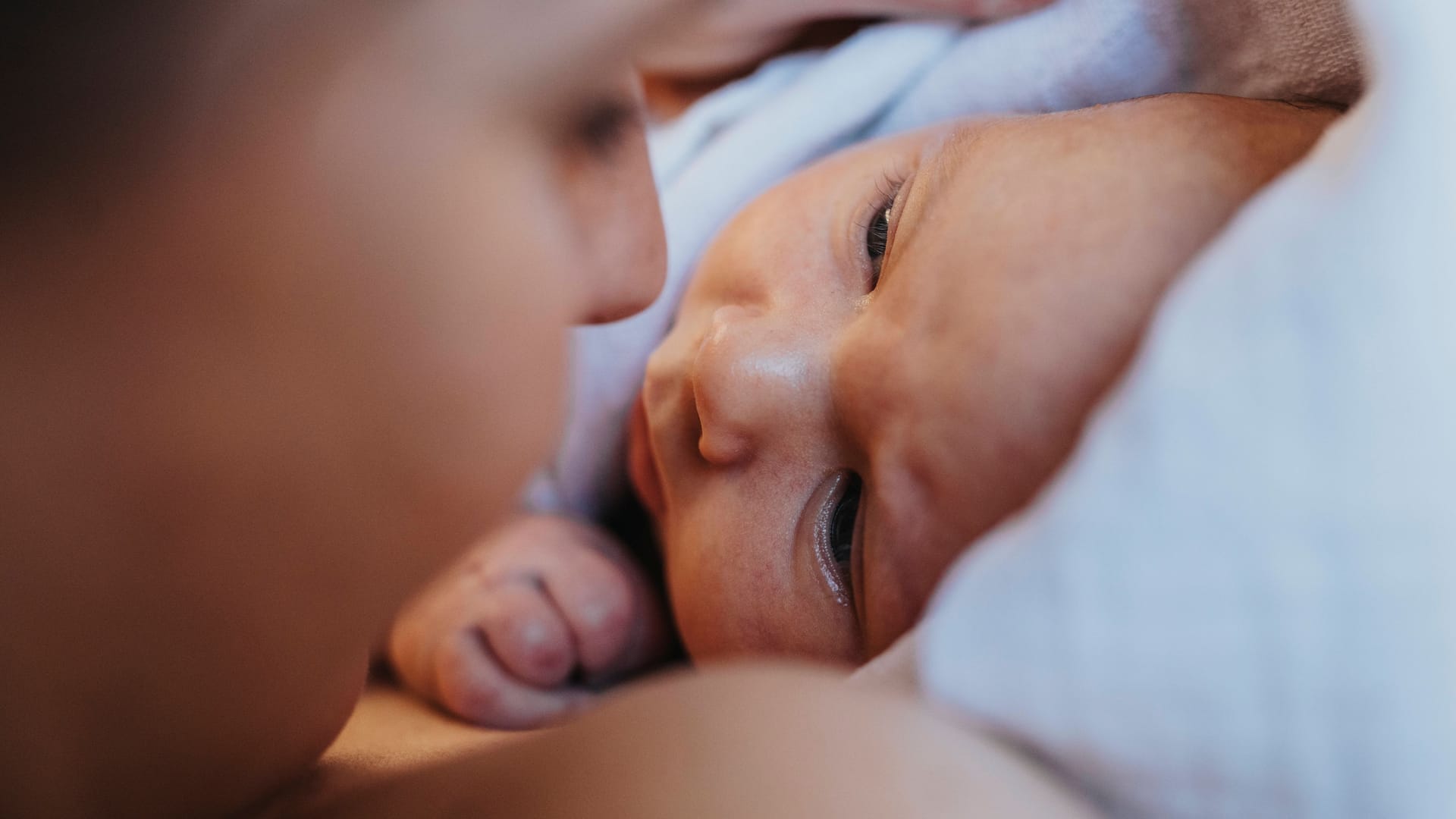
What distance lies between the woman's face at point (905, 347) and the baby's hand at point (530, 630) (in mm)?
100

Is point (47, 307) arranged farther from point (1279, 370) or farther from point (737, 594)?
point (737, 594)

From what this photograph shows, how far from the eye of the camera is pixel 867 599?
611 millimetres

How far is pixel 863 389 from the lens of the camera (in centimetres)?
61

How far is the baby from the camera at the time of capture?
1.66 feet

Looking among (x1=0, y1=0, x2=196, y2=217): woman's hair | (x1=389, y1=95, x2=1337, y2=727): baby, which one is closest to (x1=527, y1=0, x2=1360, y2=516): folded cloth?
(x1=389, y1=95, x2=1337, y2=727): baby

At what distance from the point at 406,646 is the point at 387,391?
Answer: 1.90 ft

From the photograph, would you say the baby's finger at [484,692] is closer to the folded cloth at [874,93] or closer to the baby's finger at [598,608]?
the baby's finger at [598,608]

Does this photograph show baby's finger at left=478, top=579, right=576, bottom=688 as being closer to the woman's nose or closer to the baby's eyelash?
the woman's nose

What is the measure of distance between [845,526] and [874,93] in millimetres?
478

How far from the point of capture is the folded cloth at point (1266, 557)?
0.35 meters

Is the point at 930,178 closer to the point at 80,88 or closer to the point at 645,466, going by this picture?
the point at 645,466

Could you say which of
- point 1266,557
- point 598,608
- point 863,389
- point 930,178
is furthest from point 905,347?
point 598,608

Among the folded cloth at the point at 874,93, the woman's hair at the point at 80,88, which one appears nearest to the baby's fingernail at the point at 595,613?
the folded cloth at the point at 874,93

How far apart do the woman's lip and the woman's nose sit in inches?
5.8
